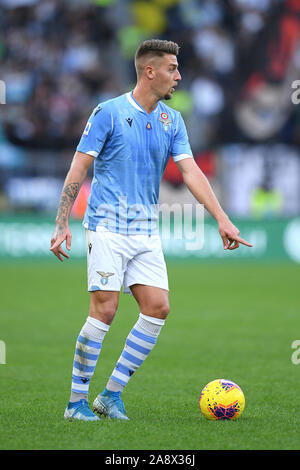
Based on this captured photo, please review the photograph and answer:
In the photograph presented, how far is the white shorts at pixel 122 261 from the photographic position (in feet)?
16.5

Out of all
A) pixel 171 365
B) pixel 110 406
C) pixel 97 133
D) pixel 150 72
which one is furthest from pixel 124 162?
pixel 171 365

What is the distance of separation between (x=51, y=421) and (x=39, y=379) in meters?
1.73

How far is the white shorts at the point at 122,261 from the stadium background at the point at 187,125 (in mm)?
5727

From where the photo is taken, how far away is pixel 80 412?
4992 millimetres

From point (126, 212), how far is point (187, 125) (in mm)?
14998

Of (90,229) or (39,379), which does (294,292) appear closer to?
(39,379)

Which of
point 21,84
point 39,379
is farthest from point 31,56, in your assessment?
point 39,379

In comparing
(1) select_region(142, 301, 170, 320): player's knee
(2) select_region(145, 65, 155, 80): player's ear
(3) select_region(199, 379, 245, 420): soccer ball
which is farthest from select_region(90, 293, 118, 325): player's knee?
(2) select_region(145, 65, 155, 80): player's ear

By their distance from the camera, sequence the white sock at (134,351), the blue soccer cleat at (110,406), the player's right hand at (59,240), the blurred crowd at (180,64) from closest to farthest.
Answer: the player's right hand at (59,240)
the blue soccer cleat at (110,406)
the white sock at (134,351)
the blurred crowd at (180,64)

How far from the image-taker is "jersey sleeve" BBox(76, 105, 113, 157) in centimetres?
500

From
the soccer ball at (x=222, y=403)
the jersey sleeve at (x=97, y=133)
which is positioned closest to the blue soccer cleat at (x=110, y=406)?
the soccer ball at (x=222, y=403)

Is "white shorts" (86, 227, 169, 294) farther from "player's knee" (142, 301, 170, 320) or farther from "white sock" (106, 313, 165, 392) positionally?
"white sock" (106, 313, 165, 392)

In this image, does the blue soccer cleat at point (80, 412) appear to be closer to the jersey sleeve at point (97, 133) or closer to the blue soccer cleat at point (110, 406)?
the blue soccer cleat at point (110, 406)

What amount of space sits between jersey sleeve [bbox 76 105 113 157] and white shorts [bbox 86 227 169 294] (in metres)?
0.50
